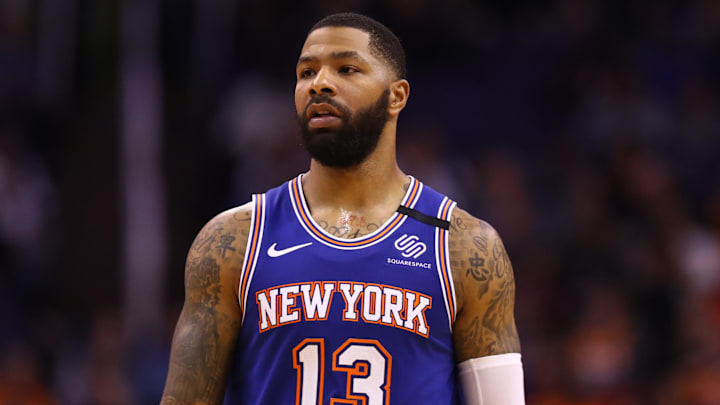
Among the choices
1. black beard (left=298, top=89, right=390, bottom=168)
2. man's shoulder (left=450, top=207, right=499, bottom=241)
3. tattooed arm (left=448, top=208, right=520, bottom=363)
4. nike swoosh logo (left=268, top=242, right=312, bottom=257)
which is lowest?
tattooed arm (left=448, top=208, right=520, bottom=363)

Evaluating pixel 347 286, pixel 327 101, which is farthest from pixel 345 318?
pixel 327 101

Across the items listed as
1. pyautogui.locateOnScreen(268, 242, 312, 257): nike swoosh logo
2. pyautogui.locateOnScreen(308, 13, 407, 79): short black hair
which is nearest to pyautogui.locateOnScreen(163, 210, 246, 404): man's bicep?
pyautogui.locateOnScreen(268, 242, 312, 257): nike swoosh logo

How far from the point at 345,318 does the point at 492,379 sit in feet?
1.96

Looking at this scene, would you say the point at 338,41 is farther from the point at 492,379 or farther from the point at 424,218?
the point at 492,379

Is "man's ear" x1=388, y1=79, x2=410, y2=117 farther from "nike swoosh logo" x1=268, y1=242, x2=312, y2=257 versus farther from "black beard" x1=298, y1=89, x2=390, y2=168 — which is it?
"nike swoosh logo" x1=268, y1=242, x2=312, y2=257

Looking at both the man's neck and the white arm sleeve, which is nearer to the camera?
the white arm sleeve

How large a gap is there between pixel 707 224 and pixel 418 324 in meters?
5.89

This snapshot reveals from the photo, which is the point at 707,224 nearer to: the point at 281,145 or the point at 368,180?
the point at 281,145

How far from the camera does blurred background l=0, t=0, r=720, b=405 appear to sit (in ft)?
27.5

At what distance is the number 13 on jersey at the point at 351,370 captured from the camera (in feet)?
12.0

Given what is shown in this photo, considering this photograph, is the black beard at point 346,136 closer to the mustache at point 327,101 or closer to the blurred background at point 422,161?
the mustache at point 327,101

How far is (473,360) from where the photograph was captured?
12.5 feet

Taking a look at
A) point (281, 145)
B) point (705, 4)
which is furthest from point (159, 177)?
point (705, 4)

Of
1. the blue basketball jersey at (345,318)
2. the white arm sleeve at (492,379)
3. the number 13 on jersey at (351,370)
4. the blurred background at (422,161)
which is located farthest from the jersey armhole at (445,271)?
the blurred background at (422,161)
